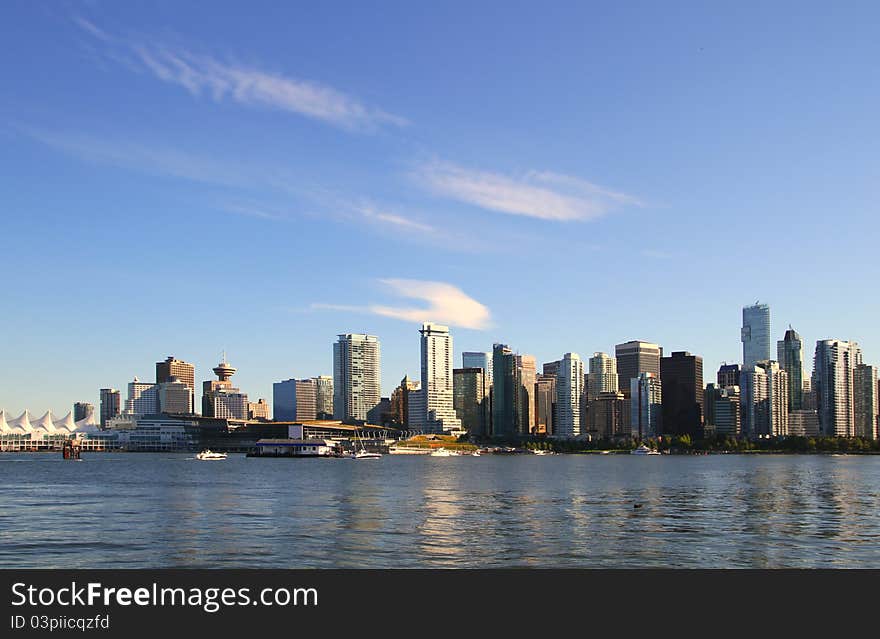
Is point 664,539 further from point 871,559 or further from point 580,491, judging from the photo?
point 580,491

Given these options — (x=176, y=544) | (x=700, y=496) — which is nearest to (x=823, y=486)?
(x=700, y=496)

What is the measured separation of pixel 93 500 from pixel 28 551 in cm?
3665

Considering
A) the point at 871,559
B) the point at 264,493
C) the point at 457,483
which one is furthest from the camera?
the point at 457,483

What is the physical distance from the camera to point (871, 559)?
153ft

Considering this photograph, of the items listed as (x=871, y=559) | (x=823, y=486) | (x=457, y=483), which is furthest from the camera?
(x=457, y=483)

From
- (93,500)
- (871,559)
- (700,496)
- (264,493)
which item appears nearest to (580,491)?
(700,496)

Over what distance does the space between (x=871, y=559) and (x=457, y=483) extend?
8156 centimetres

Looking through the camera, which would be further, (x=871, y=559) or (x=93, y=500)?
(x=93, y=500)
